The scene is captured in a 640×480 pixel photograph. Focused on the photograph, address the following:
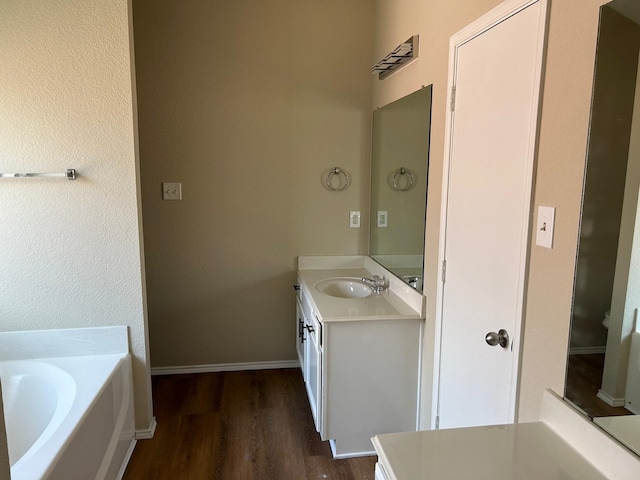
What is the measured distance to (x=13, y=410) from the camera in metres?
2.14

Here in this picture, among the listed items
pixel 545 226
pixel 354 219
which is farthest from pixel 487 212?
pixel 354 219

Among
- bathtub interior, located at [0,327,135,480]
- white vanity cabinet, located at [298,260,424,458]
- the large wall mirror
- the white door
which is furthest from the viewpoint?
white vanity cabinet, located at [298,260,424,458]

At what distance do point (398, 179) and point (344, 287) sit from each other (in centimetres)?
78

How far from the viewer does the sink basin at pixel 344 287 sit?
2.83 metres

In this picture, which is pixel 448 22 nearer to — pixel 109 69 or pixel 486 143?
pixel 486 143

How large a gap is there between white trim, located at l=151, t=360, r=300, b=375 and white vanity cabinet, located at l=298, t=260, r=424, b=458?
3.38 feet

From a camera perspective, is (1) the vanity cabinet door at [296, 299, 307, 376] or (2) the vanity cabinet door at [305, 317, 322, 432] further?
(1) the vanity cabinet door at [296, 299, 307, 376]

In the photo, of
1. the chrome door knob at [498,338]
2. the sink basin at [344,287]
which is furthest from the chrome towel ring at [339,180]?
the chrome door knob at [498,338]

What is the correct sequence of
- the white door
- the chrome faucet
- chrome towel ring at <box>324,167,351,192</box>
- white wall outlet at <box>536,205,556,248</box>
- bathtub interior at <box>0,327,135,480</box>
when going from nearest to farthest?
white wall outlet at <box>536,205,556,248</box> < the white door < bathtub interior at <box>0,327,135,480</box> < the chrome faucet < chrome towel ring at <box>324,167,351,192</box>

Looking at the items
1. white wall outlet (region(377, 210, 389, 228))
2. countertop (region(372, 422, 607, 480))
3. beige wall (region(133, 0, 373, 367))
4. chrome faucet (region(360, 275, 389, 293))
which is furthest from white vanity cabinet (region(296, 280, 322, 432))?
countertop (region(372, 422, 607, 480))

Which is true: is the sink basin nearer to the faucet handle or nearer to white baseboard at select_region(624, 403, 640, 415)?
the faucet handle

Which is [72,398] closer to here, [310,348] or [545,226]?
[310,348]

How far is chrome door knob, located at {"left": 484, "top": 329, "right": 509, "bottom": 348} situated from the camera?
1.49 m

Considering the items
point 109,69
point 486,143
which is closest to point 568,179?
point 486,143
